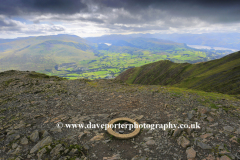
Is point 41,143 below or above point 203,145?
above

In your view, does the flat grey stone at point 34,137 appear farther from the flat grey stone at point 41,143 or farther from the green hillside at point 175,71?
the green hillside at point 175,71

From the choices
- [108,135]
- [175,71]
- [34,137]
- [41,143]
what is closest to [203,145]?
[108,135]

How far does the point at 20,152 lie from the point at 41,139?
5.33 feet

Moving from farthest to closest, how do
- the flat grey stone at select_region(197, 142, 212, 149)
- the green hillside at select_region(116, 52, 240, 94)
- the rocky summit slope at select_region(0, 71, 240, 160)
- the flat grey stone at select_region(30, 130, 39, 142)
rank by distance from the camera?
the green hillside at select_region(116, 52, 240, 94) < the flat grey stone at select_region(30, 130, 39, 142) < the flat grey stone at select_region(197, 142, 212, 149) < the rocky summit slope at select_region(0, 71, 240, 160)

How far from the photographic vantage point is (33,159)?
27.1 feet

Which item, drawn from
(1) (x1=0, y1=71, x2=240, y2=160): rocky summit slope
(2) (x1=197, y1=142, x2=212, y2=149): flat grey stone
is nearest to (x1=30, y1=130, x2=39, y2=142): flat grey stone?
(1) (x1=0, y1=71, x2=240, y2=160): rocky summit slope

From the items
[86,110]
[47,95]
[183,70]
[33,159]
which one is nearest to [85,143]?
[33,159]

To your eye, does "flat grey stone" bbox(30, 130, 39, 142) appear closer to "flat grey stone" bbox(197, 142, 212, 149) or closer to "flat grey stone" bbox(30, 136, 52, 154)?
"flat grey stone" bbox(30, 136, 52, 154)

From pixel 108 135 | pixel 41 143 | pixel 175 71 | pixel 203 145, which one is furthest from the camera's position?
pixel 175 71

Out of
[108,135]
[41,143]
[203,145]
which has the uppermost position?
[41,143]

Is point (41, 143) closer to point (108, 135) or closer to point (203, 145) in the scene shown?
point (108, 135)

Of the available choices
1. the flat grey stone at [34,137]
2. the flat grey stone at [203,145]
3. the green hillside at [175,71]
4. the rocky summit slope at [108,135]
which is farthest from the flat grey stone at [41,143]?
the green hillside at [175,71]

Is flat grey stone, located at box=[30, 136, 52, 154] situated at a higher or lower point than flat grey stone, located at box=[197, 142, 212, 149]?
higher

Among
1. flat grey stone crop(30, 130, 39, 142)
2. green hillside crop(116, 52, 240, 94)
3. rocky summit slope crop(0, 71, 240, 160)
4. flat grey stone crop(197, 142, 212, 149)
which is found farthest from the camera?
green hillside crop(116, 52, 240, 94)
